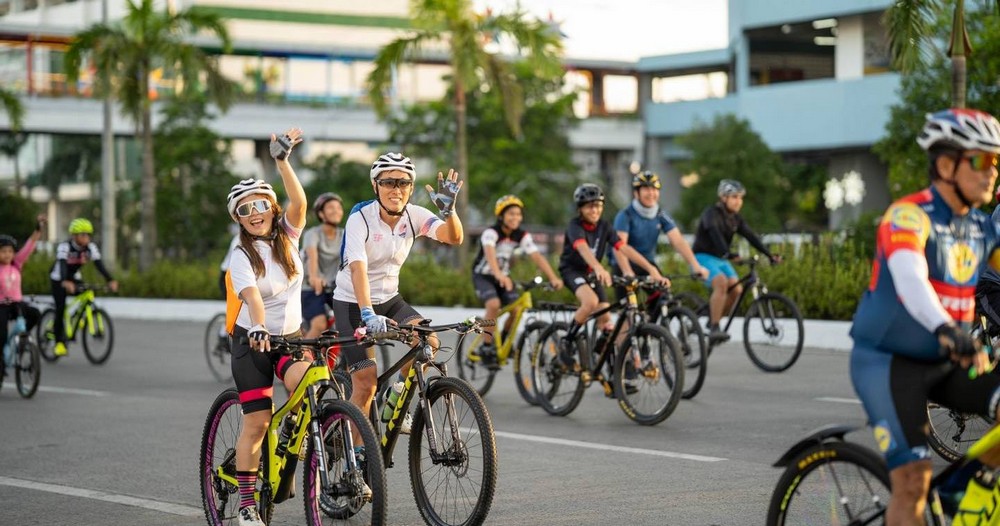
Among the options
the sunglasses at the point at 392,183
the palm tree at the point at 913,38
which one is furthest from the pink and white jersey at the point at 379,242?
the palm tree at the point at 913,38

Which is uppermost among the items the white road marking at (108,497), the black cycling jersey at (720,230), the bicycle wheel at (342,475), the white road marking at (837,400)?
the black cycling jersey at (720,230)

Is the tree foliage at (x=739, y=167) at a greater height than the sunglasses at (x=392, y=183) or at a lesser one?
greater

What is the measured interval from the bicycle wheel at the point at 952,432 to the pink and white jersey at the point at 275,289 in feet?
12.5

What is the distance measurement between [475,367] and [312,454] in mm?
7369

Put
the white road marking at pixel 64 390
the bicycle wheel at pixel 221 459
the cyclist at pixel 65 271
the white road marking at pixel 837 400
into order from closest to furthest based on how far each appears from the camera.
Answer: the bicycle wheel at pixel 221 459 → the white road marking at pixel 837 400 → the white road marking at pixel 64 390 → the cyclist at pixel 65 271

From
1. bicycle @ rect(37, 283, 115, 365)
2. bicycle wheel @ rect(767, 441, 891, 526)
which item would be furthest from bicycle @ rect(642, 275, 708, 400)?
bicycle @ rect(37, 283, 115, 365)

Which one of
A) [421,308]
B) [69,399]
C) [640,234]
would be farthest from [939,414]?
[421,308]

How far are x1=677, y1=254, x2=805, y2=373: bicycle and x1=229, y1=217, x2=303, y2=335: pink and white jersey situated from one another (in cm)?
853

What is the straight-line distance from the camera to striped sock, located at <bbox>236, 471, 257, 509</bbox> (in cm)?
701

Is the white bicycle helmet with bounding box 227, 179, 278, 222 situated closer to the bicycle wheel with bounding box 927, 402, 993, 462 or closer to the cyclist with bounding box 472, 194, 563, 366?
the bicycle wheel with bounding box 927, 402, 993, 462

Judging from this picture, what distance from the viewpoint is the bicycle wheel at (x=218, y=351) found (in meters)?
16.6

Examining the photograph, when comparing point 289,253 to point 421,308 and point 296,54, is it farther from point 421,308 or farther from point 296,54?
point 296,54

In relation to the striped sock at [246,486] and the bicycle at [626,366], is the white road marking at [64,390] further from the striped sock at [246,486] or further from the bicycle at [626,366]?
the striped sock at [246,486]

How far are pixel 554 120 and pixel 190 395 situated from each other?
3844cm
